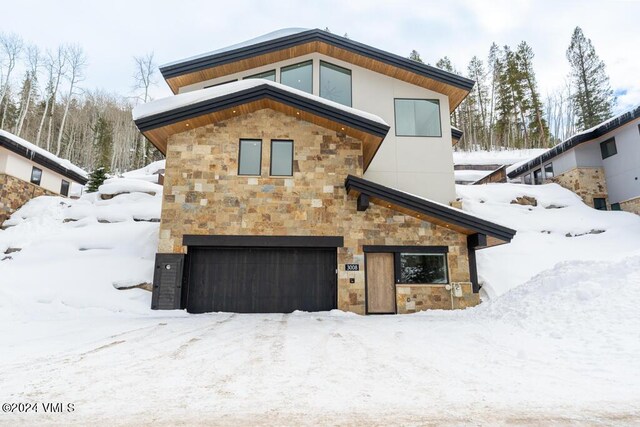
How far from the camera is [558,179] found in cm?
2295

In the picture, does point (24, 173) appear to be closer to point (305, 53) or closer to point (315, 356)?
point (305, 53)

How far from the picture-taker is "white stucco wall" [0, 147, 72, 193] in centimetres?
1648

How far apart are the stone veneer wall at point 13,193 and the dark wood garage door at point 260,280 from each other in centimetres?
1247

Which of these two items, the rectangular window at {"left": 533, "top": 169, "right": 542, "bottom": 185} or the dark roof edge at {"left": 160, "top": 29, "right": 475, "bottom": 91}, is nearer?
the dark roof edge at {"left": 160, "top": 29, "right": 475, "bottom": 91}

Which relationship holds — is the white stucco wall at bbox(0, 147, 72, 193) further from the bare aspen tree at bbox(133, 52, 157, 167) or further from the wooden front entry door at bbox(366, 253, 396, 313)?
the bare aspen tree at bbox(133, 52, 157, 167)

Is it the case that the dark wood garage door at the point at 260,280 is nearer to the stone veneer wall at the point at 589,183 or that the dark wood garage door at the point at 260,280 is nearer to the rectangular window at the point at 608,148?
the stone veneer wall at the point at 589,183

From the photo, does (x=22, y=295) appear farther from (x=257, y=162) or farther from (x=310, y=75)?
(x=310, y=75)

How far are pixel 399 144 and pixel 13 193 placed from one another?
19174 mm

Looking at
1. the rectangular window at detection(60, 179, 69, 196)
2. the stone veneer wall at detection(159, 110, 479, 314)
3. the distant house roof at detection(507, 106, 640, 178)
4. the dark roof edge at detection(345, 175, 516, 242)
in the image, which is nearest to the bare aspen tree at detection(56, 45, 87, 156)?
the rectangular window at detection(60, 179, 69, 196)

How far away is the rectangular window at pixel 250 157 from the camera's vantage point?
445 inches

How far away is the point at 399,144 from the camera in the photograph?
13703 millimetres

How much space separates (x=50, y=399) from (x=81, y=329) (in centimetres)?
463

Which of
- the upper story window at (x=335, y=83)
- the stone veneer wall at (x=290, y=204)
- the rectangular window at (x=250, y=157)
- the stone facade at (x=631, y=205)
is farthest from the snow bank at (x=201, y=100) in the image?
the stone facade at (x=631, y=205)

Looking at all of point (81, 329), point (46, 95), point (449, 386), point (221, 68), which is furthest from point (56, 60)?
point (449, 386)
